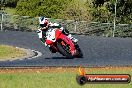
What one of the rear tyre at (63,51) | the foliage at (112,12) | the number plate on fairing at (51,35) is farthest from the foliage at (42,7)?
the number plate on fairing at (51,35)

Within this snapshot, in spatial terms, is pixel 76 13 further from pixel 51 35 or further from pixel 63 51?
pixel 51 35

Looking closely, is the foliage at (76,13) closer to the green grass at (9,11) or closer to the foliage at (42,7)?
the foliage at (42,7)

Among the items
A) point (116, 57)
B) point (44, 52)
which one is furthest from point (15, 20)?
point (116, 57)

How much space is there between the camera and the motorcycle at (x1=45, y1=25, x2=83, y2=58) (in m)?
19.8

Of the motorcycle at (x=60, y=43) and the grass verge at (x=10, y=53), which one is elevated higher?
the motorcycle at (x=60, y=43)

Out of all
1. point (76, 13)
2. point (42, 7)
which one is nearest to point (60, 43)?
point (76, 13)

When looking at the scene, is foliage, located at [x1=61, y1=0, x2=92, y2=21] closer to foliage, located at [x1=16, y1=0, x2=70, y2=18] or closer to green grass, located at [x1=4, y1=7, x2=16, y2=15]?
foliage, located at [x1=16, y1=0, x2=70, y2=18]

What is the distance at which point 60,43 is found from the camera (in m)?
20.3

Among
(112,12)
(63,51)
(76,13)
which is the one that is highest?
(63,51)

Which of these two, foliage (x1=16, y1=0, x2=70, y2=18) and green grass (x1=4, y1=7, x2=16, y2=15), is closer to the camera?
foliage (x1=16, y1=0, x2=70, y2=18)

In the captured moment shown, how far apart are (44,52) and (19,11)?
87.8 feet

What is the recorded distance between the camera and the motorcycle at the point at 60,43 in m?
19.8

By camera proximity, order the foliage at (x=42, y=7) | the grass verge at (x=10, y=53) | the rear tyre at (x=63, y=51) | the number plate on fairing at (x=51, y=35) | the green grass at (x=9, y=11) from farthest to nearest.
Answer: the green grass at (x=9, y=11) → the foliage at (x=42, y=7) → the grass verge at (x=10, y=53) → the rear tyre at (x=63, y=51) → the number plate on fairing at (x=51, y=35)

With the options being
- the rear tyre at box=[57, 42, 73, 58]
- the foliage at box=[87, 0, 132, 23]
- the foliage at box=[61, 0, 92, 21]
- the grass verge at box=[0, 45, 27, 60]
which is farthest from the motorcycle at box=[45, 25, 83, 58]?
the foliage at box=[61, 0, 92, 21]
